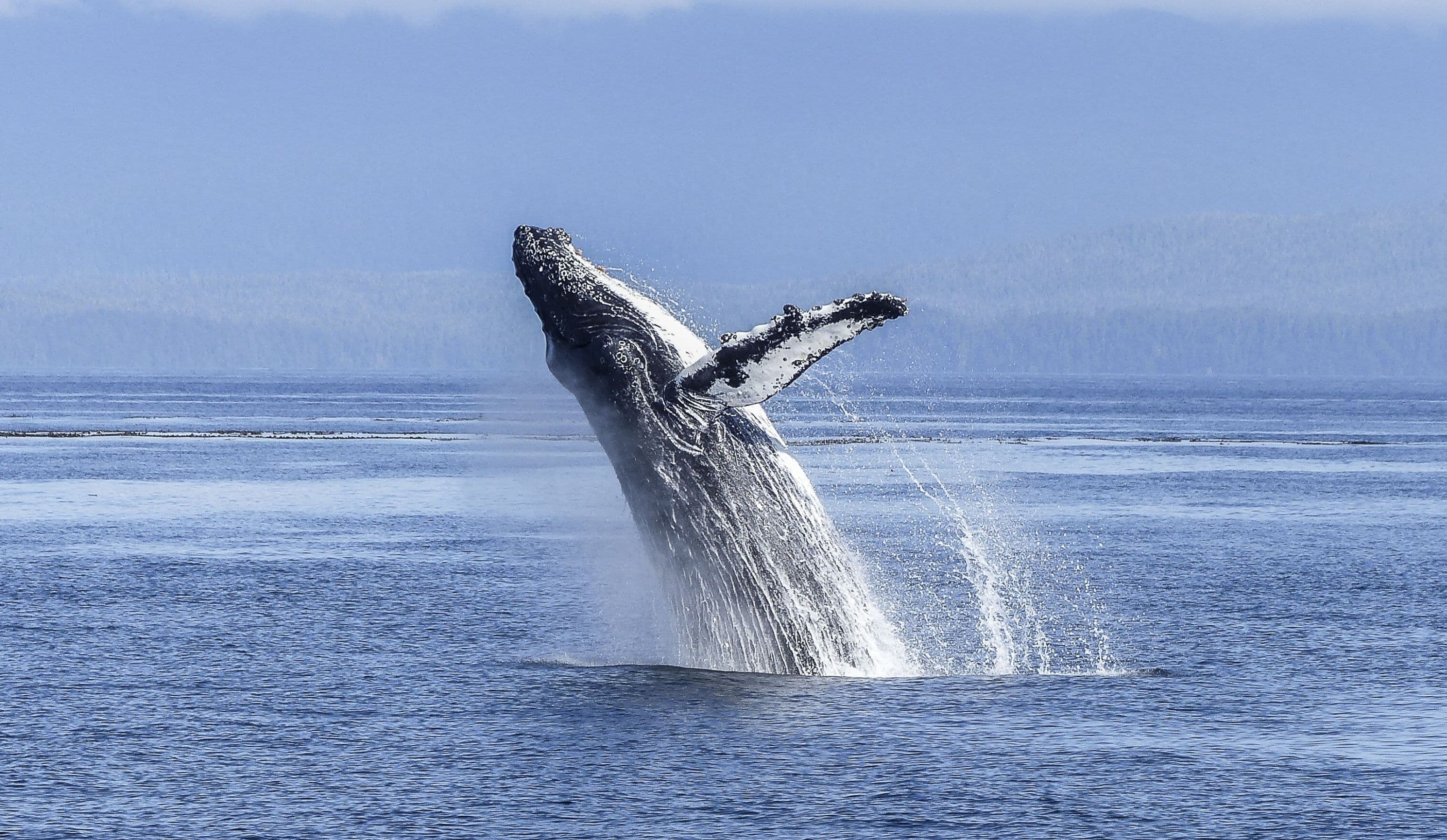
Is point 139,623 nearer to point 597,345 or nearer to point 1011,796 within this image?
point 597,345

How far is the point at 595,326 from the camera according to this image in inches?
612

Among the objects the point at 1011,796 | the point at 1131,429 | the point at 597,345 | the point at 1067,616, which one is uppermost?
the point at 1131,429

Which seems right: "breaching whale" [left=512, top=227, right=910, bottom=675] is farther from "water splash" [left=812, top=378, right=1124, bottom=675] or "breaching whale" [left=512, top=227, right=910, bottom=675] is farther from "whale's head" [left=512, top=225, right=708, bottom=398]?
"water splash" [left=812, top=378, right=1124, bottom=675]

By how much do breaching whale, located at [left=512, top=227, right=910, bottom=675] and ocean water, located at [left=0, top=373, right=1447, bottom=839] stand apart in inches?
20.5

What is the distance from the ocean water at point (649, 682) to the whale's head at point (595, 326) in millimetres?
1725

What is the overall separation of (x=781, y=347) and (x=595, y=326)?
8.12ft

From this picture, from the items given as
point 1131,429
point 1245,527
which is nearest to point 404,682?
point 1245,527

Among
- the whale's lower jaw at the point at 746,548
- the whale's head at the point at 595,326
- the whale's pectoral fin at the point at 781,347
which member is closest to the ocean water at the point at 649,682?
the whale's lower jaw at the point at 746,548

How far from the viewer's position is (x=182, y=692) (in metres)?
16.1

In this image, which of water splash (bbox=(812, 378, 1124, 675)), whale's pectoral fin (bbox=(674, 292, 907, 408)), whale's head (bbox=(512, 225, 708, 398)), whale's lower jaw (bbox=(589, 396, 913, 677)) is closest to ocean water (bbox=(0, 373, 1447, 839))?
water splash (bbox=(812, 378, 1124, 675))

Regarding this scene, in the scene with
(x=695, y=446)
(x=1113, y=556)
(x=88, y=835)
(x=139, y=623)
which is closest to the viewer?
(x=88, y=835)

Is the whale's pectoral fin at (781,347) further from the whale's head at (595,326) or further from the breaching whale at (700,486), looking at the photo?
the whale's head at (595,326)

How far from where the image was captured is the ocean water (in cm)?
1209

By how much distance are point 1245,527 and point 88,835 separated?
97.3 feet
